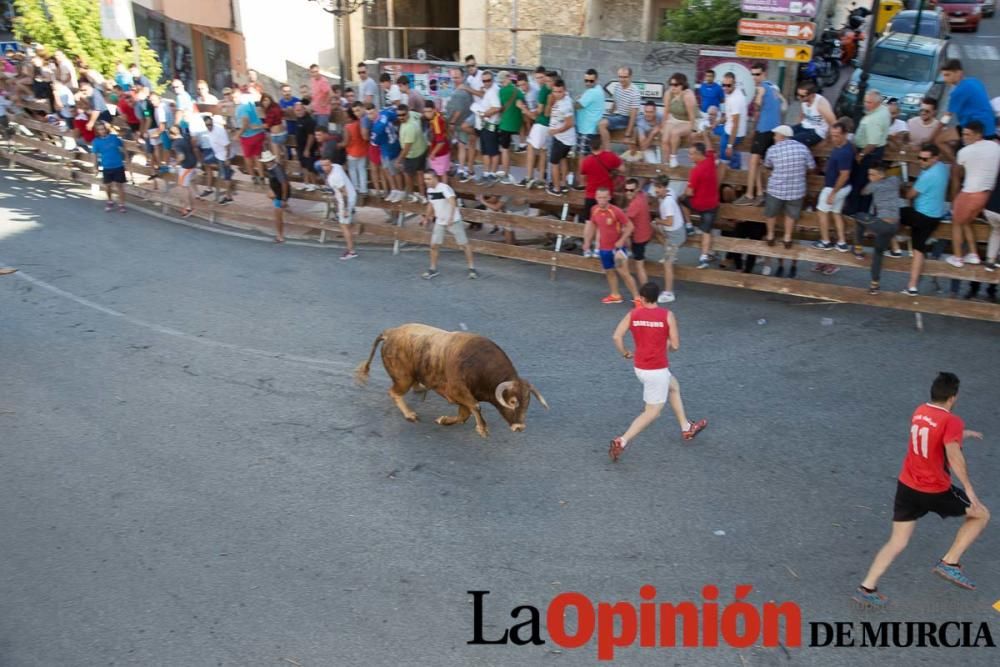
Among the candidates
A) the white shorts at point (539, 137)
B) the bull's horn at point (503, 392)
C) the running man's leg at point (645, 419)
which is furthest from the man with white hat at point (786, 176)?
the bull's horn at point (503, 392)

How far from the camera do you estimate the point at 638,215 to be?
10930 millimetres

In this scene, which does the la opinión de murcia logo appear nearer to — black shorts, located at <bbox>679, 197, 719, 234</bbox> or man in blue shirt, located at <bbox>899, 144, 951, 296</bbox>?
man in blue shirt, located at <bbox>899, 144, 951, 296</bbox>

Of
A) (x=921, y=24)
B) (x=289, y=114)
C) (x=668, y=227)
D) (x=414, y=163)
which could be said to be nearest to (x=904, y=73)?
(x=921, y=24)

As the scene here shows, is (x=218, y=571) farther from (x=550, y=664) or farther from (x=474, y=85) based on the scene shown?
(x=474, y=85)

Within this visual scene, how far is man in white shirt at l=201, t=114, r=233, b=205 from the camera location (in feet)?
51.9

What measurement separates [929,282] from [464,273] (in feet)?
22.0

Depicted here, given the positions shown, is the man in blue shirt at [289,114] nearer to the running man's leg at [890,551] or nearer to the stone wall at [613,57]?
the stone wall at [613,57]

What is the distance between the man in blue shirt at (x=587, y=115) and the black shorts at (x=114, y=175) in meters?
9.73

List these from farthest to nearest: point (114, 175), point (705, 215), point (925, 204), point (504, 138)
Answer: point (114, 175)
point (504, 138)
point (705, 215)
point (925, 204)

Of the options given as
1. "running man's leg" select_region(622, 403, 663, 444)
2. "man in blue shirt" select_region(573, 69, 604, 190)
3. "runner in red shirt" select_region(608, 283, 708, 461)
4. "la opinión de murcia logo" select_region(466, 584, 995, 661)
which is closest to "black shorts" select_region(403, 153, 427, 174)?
"man in blue shirt" select_region(573, 69, 604, 190)

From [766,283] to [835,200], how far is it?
1366 mm

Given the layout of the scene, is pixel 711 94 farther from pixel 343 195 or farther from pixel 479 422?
pixel 479 422

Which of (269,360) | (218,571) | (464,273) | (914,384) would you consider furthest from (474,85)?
(218,571)

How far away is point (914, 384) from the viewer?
9094 mm
